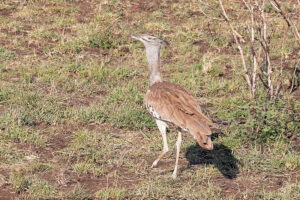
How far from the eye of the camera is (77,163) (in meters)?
5.65

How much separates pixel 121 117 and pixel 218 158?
1437mm

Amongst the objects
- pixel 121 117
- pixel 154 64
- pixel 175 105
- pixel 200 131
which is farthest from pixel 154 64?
pixel 200 131

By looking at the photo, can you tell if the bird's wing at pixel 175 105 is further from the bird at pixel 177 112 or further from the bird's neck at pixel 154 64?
the bird's neck at pixel 154 64

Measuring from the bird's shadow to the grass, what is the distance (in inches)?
0.5

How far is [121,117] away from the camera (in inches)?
269

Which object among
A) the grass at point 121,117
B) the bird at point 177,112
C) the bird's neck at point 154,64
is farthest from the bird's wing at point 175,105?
the grass at point 121,117

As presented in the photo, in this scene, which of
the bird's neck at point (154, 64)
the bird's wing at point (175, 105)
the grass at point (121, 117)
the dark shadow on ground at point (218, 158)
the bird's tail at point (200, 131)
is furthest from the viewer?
the bird's neck at point (154, 64)

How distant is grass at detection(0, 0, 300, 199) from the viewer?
17.2ft

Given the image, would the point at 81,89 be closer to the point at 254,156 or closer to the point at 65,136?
the point at 65,136

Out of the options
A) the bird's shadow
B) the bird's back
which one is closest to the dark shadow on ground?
the bird's shadow

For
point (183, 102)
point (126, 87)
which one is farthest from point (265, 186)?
point (126, 87)

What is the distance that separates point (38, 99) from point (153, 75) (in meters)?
2.00

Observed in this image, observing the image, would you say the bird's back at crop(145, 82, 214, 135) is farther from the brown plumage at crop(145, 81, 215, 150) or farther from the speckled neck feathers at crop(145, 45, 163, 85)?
the speckled neck feathers at crop(145, 45, 163, 85)

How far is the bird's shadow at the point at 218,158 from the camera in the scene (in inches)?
225
